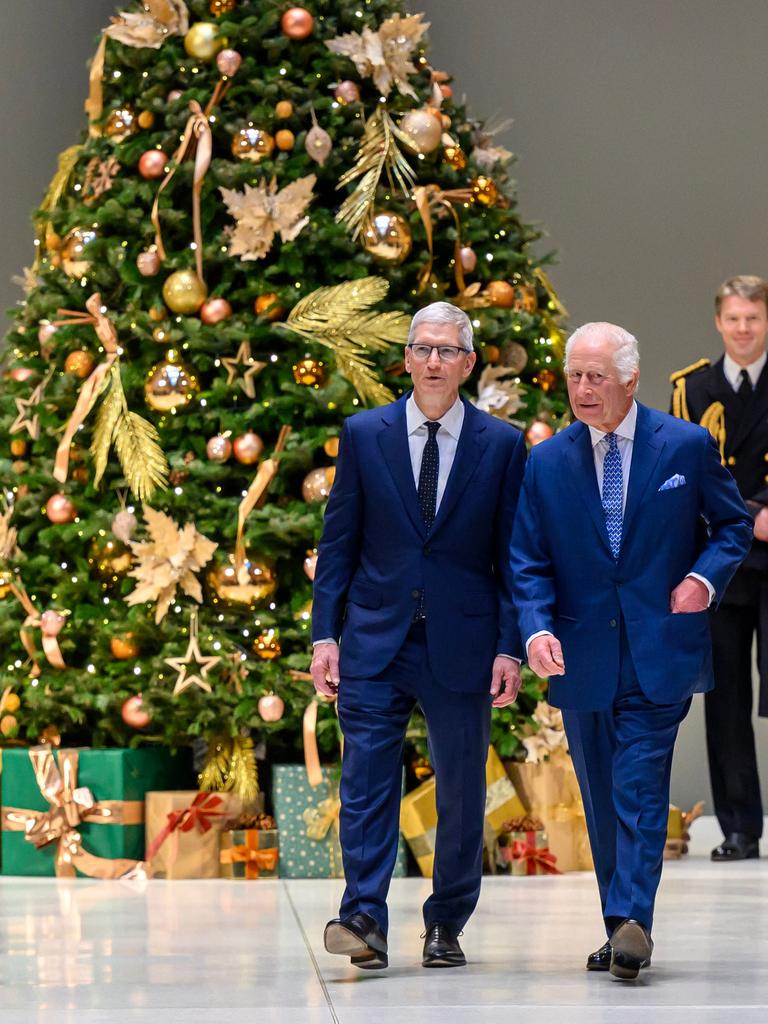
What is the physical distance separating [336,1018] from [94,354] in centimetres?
362

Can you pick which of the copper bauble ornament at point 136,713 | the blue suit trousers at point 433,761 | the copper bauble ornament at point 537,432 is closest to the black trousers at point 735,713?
the copper bauble ornament at point 537,432

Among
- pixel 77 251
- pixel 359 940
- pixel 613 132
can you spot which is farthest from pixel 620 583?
pixel 613 132

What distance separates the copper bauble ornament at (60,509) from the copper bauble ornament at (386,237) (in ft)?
4.62

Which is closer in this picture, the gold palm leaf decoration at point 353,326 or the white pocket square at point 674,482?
the white pocket square at point 674,482

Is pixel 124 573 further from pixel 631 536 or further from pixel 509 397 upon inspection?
pixel 631 536

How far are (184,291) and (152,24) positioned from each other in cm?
101

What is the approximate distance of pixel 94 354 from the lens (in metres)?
6.48

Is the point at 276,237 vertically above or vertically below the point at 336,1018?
above

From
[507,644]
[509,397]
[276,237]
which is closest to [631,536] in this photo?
[507,644]

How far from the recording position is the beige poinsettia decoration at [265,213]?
20.6 ft

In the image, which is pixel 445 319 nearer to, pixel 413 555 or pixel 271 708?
pixel 413 555

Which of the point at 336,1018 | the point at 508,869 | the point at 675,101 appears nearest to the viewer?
the point at 336,1018

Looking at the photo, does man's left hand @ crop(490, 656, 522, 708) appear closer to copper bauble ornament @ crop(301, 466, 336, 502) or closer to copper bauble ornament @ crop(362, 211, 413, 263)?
copper bauble ornament @ crop(301, 466, 336, 502)

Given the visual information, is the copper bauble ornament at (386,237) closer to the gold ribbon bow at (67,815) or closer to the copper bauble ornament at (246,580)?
the copper bauble ornament at (246,580)
